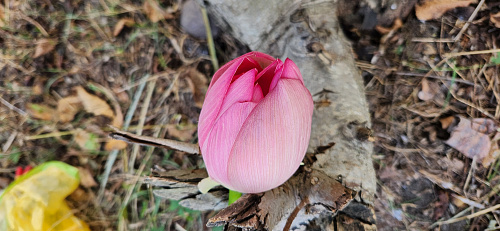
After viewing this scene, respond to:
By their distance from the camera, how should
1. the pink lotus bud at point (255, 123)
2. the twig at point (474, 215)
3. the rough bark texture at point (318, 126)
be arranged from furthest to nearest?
the twig at point (474, 215) < the rough bark texture at point (318, 126) < the pink lotus bud at point (255, 123)

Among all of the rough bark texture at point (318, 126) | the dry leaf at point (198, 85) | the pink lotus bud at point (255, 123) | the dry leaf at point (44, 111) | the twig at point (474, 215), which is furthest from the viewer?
the dry leaf at point (44, 111)

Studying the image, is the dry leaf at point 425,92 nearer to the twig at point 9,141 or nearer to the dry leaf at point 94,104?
the dry leaf at point 94,104

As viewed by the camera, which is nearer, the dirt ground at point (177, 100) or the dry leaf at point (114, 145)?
the dirt ground at point (177, 100)

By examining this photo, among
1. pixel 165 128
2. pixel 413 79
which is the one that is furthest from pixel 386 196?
pixel 165 128

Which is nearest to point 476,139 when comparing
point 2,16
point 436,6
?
point 436,6

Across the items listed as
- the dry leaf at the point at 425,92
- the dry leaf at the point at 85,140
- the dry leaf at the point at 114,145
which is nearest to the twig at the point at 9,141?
the dry leaf at the point at 85,140

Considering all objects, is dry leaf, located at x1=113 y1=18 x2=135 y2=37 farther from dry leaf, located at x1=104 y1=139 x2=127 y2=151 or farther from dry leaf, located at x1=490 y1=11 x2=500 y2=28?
dry leaf, located at x1=490 y1=11 x2=500 y2=28

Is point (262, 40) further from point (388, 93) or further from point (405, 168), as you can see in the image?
point (405, 168)

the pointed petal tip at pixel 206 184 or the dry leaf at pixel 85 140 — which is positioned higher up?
the pointed petal tip at pixel 206 184
